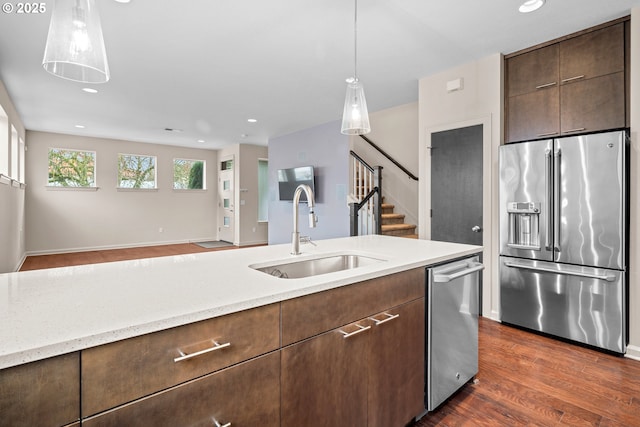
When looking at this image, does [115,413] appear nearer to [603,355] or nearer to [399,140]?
[603,355]

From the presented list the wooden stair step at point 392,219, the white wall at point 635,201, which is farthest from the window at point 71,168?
the white wall at point 635,201

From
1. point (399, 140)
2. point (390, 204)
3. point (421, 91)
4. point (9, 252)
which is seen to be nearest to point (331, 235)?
point (390, 204)

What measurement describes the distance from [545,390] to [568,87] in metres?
2.43

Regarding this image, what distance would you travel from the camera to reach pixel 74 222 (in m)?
7.28

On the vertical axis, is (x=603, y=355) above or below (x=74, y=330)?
below

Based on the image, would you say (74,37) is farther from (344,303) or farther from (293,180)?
(293,180)

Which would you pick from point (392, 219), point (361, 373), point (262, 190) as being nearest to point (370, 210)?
point (392, 219)

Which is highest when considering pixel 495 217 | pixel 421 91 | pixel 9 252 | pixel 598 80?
A: pixel 421 91

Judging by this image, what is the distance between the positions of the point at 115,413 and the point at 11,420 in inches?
7.5

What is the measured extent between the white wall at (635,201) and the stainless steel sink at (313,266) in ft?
7.03

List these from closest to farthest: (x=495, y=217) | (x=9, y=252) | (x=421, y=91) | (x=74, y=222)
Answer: (x=495, y=217), (x=421, y=91), (x=9, y=252), (x=74, y=222)

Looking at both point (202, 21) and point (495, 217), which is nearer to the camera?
point (202, 21)

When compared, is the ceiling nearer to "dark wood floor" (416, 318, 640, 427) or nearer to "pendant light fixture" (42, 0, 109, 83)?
"pendant light fixture" (42, 0, 109, 83)

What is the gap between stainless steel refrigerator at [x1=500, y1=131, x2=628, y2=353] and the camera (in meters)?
2.50
